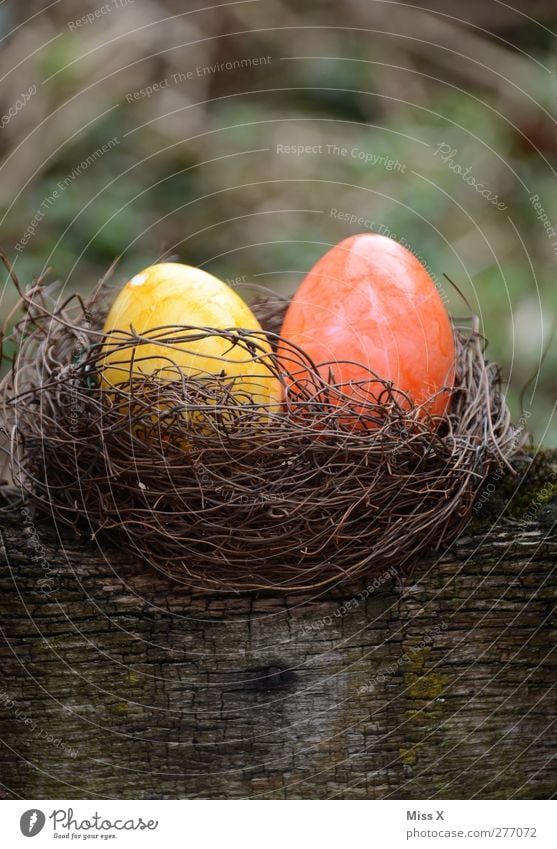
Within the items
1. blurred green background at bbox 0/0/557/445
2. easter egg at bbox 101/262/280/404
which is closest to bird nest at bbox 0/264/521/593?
easter egg at bbox 101/262/280/404

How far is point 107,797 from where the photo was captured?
855mm

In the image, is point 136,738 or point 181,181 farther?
point 181,181

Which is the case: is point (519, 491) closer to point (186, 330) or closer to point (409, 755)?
point (409, 755)

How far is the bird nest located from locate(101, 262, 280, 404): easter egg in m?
0.02

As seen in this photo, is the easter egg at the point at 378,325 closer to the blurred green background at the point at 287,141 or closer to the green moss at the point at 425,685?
the green moss at the point at 425,685

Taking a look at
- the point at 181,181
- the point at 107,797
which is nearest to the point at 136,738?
the point at 107,797

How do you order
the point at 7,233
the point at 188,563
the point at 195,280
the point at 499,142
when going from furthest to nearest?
the point at 499,142 → the point at 7,233 → the point at 195,280 → the point at 188,563

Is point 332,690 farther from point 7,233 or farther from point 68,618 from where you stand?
point 7,233

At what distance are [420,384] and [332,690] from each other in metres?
0.37
